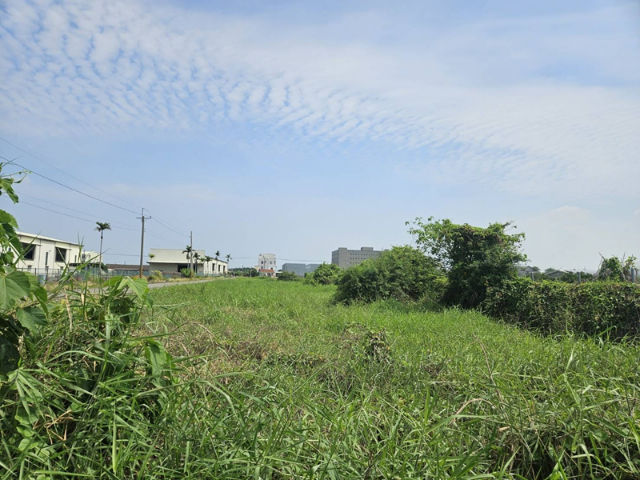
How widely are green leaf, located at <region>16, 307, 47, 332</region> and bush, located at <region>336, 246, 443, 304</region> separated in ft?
38.1

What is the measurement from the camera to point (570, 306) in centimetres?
810

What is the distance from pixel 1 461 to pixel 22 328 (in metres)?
0.58

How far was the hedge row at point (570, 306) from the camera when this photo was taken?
750 centimetres

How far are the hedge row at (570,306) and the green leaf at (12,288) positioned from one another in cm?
713

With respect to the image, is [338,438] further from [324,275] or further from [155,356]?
[324,275]

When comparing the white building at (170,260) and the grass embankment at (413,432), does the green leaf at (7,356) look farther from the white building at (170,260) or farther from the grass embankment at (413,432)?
the white building at (170,260)

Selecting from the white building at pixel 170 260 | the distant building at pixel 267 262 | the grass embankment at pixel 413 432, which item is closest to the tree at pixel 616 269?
the grass embankment at pixel 413 432

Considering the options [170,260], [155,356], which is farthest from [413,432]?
[170,260]

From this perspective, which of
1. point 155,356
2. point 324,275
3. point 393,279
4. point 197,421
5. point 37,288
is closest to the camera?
point 37,288

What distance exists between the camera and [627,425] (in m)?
2.19

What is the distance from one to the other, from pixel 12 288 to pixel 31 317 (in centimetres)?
18

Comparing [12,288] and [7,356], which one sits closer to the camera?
[12,288]

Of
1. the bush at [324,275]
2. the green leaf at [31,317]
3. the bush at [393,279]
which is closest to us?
the green leaf at [31,317]

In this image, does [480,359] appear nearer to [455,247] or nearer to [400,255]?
[455,247]
